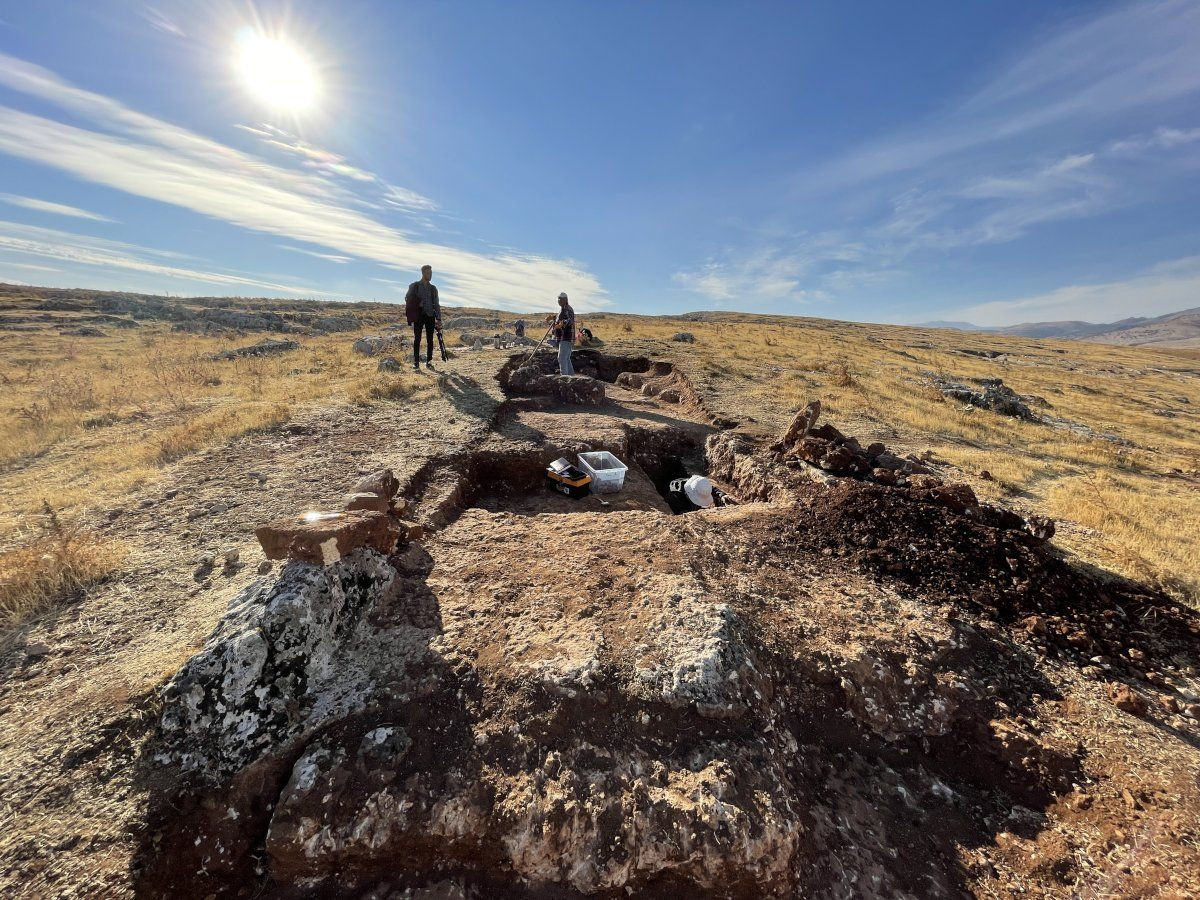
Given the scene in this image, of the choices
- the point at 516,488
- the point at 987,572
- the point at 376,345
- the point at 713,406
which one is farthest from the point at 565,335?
the point at 376,345

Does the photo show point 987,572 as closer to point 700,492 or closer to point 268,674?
point 700,492

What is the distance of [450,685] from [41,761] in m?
2.11

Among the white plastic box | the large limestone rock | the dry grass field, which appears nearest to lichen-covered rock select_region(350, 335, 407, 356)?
the dry grass field

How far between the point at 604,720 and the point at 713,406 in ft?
30.4

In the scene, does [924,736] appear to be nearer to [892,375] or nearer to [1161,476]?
[1161,476]

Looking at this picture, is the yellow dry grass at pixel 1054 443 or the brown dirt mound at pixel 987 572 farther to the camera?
the yellow dry grass at pixel 1054 443

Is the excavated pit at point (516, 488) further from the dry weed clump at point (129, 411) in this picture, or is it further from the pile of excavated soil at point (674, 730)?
the dry weed clump at point (129, 411)

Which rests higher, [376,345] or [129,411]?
[376,345]

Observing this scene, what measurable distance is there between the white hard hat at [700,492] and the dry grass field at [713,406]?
12.0ft

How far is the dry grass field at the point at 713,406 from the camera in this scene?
4859mm

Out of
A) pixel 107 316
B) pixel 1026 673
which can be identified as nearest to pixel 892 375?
pixel 1026 673

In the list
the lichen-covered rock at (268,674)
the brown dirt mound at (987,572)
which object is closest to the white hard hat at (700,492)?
the brown dirt mound at (987,572)

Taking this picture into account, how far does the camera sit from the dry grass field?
15.9 feet

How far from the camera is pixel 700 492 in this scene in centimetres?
744
